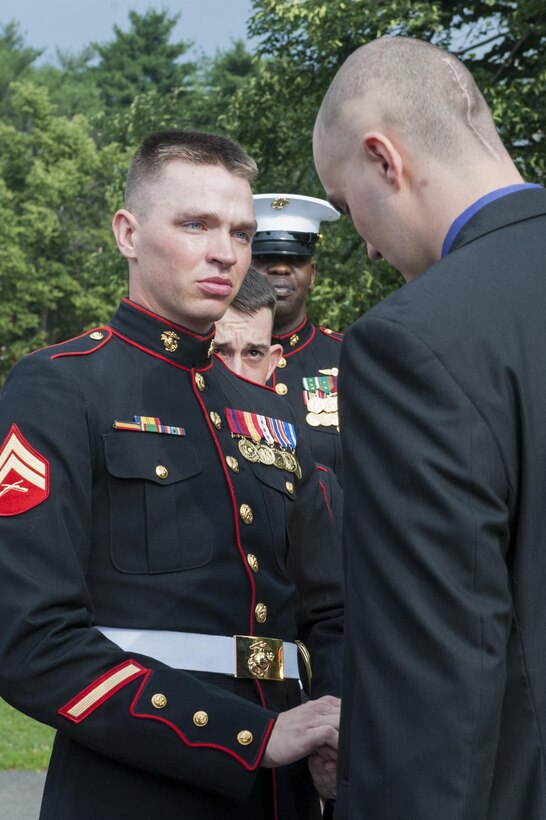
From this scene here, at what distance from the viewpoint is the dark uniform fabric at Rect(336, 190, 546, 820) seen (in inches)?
64.5

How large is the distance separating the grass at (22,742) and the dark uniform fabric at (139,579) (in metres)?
3.98

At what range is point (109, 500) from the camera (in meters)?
2.38

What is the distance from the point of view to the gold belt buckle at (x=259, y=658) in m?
2.47

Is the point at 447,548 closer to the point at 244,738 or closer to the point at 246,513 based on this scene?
the point at 244,738

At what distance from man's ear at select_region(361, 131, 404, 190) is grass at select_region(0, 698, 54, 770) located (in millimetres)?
4940

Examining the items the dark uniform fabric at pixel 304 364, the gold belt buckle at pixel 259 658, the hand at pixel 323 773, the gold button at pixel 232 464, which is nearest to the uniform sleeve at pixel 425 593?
the hand at pixel 323 773

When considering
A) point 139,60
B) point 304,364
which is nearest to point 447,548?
point 304,364

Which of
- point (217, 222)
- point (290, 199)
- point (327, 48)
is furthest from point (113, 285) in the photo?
point (217, 222)

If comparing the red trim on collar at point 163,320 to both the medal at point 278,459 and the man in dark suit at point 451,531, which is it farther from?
the man in dark suit at point 451,531

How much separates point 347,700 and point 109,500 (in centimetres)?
75

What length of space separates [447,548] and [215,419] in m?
1.11

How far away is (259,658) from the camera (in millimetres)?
2514

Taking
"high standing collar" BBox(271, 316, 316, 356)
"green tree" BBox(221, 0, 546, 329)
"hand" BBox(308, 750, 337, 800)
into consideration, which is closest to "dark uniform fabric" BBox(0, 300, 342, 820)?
"hand" BBox(308, 750, 337, 800)

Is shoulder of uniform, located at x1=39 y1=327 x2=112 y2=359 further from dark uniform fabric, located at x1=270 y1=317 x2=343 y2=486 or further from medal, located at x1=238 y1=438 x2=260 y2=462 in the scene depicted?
dark uniform fabric, located at x1=270 y1=317 x2=343 y2=486
